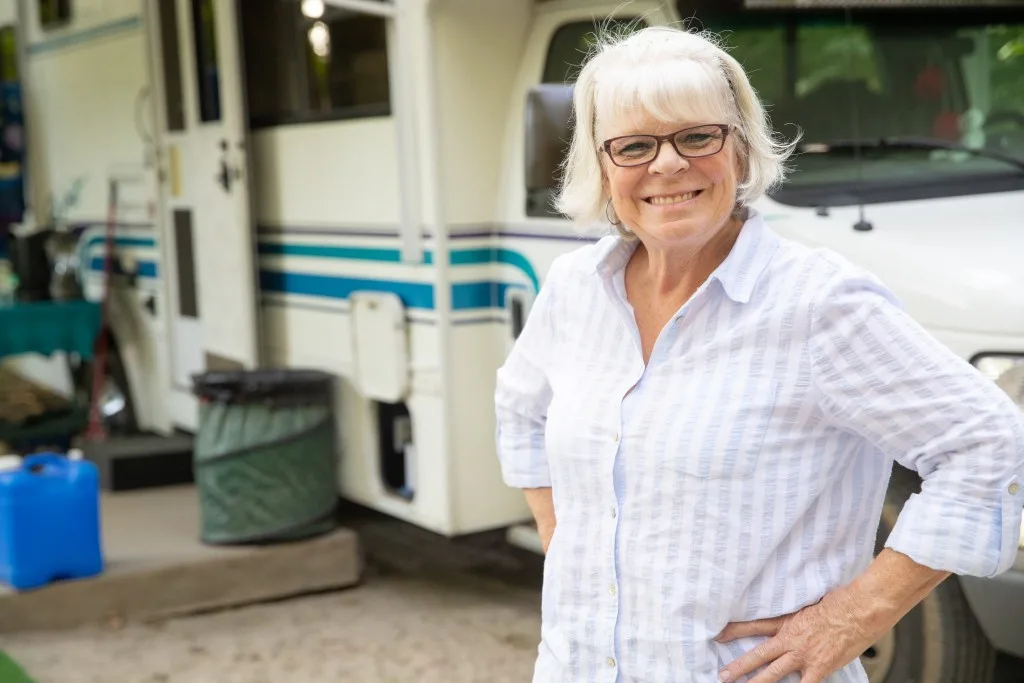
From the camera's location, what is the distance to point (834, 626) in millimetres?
1769

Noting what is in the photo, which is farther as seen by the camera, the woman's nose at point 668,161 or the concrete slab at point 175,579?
the concrete slab at point 175,579

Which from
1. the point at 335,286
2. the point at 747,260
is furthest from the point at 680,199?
the point at 335,286

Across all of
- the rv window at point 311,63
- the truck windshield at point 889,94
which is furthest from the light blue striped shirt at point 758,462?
the rv window at point 311,63

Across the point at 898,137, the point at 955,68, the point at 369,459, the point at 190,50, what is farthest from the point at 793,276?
the point at 190,50

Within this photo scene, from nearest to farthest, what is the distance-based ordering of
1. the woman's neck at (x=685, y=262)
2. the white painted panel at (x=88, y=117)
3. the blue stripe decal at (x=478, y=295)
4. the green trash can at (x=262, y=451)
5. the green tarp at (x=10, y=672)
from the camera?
the woman's neck at (x=685, y=262)
the green tarp at (x=10, y=672)
the blue stripe decal at (x=478, y=295)
the green trash can at (x=262, y=451)
the white painted panel at (x=88, y=117)

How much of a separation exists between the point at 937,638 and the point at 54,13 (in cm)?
601

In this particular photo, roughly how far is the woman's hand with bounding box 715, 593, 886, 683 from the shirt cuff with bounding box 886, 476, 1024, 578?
0.13 meters

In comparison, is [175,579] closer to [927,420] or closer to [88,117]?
[88,117]

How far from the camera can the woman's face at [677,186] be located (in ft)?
6.10

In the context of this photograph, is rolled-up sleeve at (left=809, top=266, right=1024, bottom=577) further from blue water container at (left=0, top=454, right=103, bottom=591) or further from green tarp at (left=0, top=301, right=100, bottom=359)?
green tarp at (left=0, top=301, right=100, bottom=359)

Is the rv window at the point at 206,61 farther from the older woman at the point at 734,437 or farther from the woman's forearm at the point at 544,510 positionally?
the older woman at the point at 734,437

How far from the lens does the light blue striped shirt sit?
1692mm

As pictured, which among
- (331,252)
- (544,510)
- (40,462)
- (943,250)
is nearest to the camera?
(544,510)

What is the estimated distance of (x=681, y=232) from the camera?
6.17 ft
